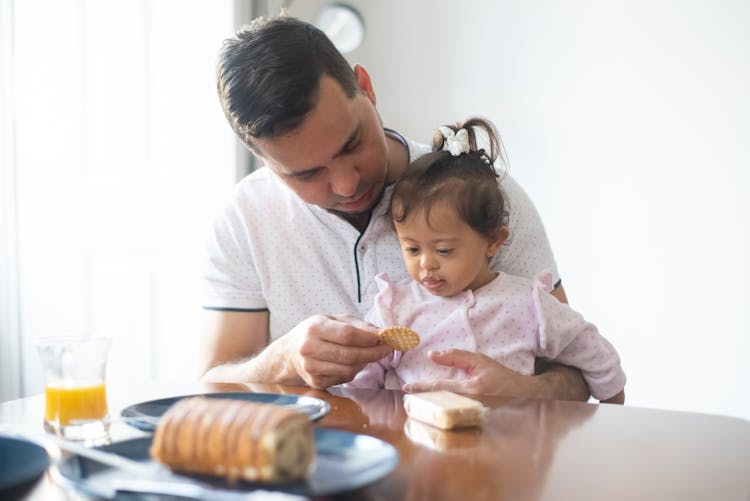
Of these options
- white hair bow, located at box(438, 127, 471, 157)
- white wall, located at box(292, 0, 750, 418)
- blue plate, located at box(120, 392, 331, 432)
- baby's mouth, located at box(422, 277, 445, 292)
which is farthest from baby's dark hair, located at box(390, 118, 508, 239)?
white wall, located at box(292, 0, 750, 418)

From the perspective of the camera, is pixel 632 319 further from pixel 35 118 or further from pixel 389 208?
pixel 35 118

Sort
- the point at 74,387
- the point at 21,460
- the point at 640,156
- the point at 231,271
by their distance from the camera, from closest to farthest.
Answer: the point at 21,460 < the point at 74,387 < the point at 231,271 < the point at 640,156

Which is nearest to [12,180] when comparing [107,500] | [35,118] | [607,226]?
[35,118]

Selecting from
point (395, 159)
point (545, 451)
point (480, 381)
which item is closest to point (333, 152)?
point (395, 159)

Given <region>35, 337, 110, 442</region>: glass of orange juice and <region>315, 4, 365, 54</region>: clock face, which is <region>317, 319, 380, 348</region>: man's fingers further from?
<region>315, 4, 365, 54</region>: clock face

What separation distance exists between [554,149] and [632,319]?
70 centimetres

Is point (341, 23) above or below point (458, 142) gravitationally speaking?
above

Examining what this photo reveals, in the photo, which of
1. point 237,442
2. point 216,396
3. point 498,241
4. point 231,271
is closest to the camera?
point 237,442

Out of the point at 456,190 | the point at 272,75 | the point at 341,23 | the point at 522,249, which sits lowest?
the point at 522,249

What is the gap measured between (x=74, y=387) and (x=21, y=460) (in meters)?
0.15

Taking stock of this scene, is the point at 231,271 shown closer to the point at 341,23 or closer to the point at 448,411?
the point at 448,411

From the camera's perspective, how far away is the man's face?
1.52 meters

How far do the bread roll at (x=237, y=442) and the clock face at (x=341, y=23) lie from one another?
2447mm

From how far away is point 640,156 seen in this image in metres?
2.97
